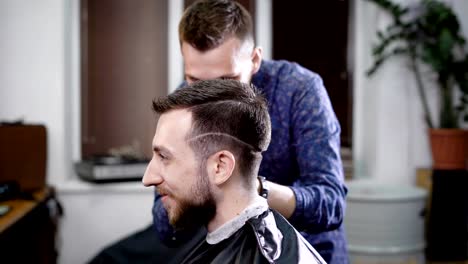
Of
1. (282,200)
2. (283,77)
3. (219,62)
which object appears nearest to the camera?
(282,200)

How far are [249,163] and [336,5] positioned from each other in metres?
2.77

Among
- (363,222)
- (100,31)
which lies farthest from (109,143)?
(363,222)

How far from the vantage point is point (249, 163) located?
118 centimetres

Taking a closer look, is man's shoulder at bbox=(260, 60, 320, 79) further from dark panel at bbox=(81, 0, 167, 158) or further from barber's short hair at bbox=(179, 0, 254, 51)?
dark panel at bbox=(81, 0, 167, 158)

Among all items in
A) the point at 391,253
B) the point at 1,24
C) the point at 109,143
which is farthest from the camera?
the point at 109,143

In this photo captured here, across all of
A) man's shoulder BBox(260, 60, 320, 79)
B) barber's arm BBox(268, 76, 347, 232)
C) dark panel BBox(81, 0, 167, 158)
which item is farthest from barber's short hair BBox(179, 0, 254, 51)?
dark panel BBox(81, 0, 167, 158)

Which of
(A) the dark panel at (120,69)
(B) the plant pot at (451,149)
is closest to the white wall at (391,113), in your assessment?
(B) the plant pot at (451,149)

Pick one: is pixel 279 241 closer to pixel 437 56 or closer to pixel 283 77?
pixel 283 77

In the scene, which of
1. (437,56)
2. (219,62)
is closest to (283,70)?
(219,62)

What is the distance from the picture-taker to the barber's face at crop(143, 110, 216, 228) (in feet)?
3.72

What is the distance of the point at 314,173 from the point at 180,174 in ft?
1.34

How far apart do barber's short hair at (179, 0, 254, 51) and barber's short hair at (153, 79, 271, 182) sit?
224 mm

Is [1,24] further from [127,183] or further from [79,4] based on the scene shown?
[127,183]

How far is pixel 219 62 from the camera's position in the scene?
136 cm
